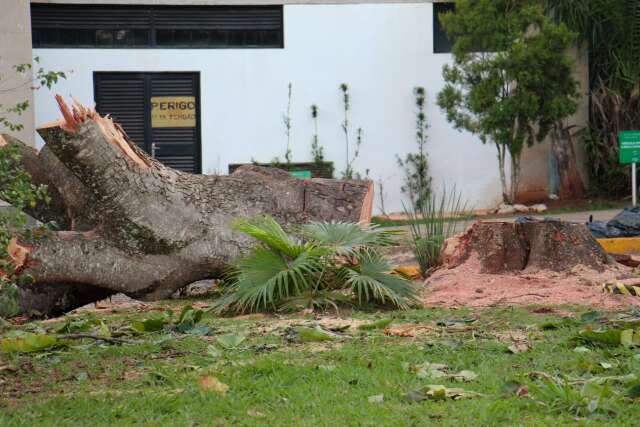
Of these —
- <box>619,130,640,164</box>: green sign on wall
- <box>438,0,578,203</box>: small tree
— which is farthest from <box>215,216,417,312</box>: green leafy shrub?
<box>438,0,578,203</box>: small tree

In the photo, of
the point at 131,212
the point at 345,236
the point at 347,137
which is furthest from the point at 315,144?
the point at 345,236

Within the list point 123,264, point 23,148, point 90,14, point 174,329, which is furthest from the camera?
point 90,14

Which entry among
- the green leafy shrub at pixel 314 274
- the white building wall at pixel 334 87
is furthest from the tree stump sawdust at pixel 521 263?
the white building wall at pixel 334 87

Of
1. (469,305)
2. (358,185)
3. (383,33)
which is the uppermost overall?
(383,33)

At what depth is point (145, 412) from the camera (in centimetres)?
459

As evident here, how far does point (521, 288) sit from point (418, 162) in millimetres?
12286

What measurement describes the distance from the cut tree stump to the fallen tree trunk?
100 centimetres

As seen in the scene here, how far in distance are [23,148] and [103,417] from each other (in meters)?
5.48

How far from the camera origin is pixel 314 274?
8008mm

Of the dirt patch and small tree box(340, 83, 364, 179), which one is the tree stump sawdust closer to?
the dirt patch

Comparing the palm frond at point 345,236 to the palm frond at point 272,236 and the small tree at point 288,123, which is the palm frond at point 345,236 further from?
the small tree at point 288,123

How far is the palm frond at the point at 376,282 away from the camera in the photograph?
7938 mm

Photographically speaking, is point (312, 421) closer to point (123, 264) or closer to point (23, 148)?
point (123, 264)

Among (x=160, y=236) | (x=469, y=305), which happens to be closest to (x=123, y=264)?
(x=160, y=236)
